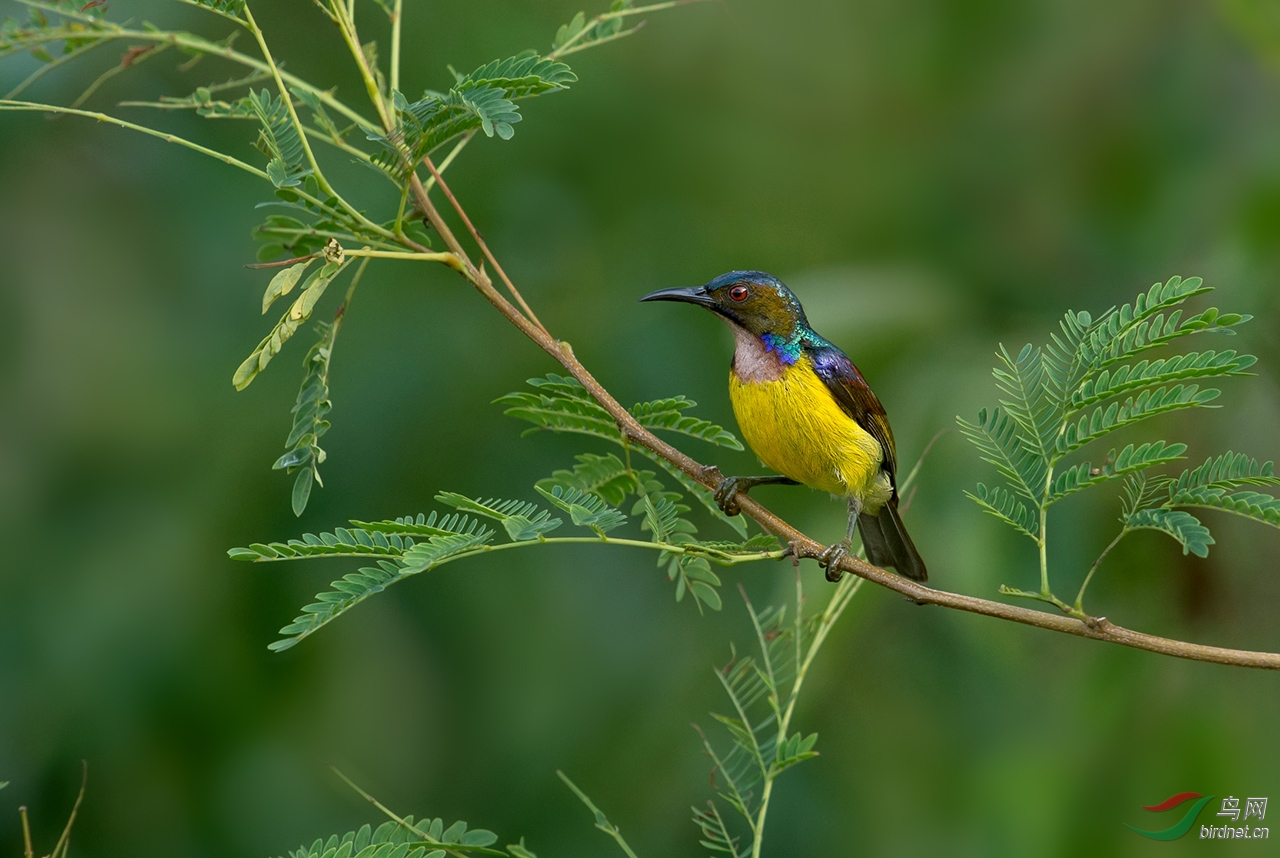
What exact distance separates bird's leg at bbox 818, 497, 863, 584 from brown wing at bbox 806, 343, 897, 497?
19 centimetres

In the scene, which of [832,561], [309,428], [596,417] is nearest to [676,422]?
[596,417]

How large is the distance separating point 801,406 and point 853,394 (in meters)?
0.21

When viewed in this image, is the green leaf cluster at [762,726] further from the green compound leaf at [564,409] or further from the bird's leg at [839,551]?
the green compound leaf at [564,409]

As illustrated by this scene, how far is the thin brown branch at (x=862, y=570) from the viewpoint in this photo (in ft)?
5.70

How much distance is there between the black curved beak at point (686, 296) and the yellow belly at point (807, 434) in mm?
256

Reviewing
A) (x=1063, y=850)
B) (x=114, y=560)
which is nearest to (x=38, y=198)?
(x=114, y=560)

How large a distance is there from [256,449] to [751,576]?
207 cm

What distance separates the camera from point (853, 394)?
3238mm

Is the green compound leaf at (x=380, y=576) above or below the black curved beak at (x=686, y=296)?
below

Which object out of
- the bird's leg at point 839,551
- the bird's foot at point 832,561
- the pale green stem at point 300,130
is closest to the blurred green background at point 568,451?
the bird's leg at point 839,551

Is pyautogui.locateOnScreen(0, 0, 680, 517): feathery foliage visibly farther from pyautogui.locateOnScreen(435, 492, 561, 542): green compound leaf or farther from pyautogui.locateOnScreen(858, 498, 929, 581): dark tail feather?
pyautogui.locateOnScreen(858, 498, 929, 581): dark tail feather

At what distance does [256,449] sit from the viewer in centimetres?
441

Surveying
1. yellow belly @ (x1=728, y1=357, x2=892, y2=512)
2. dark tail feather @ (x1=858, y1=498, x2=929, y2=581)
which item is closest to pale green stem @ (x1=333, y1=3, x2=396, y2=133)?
yellow belly @ (x1=728, y1=357, x2=892, y2=512)

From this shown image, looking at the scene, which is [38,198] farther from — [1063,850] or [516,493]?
[1063,850]
